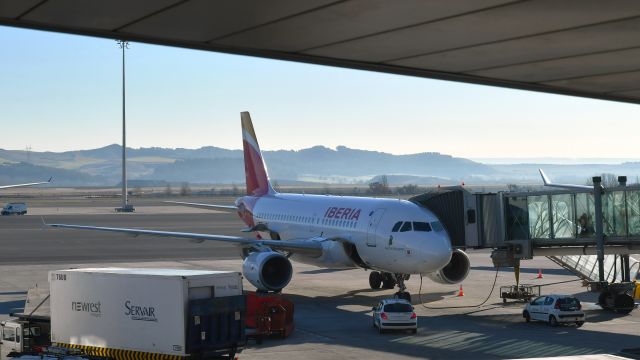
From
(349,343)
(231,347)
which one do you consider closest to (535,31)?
(231,347)

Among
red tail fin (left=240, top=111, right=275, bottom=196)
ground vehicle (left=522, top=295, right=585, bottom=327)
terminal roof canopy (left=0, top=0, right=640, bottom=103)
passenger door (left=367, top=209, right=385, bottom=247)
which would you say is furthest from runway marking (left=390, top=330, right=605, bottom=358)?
red tail fin (left=240, top=111, right=275, bottom=196)

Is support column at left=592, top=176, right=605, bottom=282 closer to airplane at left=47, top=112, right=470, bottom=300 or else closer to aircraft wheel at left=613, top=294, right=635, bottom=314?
aircraft wheel at left=613, top=294, right=635, bottom=314

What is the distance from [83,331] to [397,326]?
1161 cm

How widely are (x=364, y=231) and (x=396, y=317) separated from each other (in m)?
7.41

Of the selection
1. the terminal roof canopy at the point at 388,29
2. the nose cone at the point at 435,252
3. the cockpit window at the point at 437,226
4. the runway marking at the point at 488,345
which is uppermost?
the terminal roof canopy at the point at 388,29

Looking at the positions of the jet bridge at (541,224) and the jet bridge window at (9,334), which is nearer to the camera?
the jet bridge window at (9,334)

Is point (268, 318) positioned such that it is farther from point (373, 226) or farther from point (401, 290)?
point (373, 226)

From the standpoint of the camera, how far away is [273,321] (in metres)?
30.1

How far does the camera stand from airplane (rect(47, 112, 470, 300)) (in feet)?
116

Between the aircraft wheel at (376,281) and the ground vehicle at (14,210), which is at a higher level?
the ground vehicle at (14,210)

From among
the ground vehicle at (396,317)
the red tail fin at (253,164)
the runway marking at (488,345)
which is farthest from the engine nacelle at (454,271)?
the red tail fin at (253,164)

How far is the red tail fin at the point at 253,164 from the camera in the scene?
168ft

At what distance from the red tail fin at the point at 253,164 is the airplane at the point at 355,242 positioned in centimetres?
390

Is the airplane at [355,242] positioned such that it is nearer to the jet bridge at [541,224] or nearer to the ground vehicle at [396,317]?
the jet bridge at [541,224]
